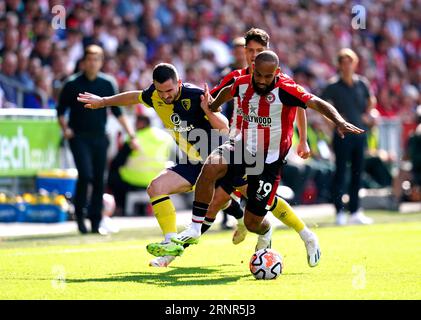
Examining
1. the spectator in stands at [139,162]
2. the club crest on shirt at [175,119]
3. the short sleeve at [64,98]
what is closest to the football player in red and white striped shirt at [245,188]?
the club crest on shirt at [175,119]

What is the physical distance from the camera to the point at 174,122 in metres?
10.9

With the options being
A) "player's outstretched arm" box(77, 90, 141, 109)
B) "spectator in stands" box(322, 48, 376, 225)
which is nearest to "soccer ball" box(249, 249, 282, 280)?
"player's outstretched arm" box(77, 90, 141, 109)

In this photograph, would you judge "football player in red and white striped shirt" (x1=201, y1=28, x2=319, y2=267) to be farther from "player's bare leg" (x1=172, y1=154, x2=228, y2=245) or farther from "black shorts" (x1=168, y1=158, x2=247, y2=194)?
"player's bare leg" (x1=172, y1=154, x2=228, y2=245)

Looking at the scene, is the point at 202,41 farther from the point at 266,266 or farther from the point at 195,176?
the point at 266,266

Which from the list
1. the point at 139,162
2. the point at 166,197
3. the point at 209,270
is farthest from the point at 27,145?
the point at 209,270

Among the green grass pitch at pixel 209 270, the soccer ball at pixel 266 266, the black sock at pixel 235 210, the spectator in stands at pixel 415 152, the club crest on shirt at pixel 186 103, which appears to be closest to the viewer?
the green grass pitch at pixel 209 270

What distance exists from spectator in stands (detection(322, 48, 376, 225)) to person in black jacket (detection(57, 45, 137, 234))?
3.46 metres

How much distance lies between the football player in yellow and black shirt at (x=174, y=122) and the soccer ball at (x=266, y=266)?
4.01 ft

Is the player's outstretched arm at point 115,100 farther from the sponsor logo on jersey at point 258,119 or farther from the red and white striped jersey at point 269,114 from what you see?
the sponsor logo on jersey at point 258,119

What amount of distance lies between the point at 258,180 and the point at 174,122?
128 cm

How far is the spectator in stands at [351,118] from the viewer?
666 inches

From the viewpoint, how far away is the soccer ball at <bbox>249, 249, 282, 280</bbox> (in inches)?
374

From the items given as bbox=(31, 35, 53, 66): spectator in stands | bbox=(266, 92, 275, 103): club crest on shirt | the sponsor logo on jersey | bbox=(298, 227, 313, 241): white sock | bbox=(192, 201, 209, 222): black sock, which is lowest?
bbox=(298, 227, 313, 241): white sock

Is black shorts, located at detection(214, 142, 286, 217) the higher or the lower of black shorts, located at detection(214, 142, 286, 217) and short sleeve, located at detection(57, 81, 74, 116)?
the lower
